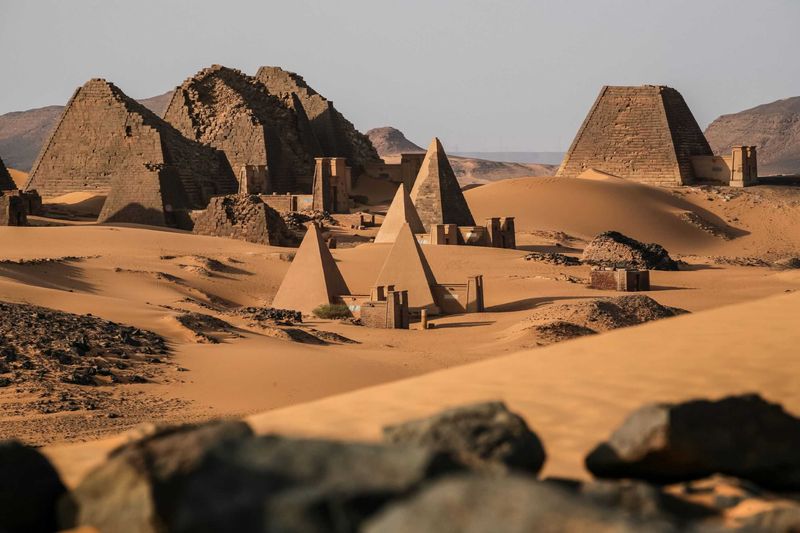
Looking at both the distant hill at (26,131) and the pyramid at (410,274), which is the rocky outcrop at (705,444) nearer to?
the pyramid at (410,274)

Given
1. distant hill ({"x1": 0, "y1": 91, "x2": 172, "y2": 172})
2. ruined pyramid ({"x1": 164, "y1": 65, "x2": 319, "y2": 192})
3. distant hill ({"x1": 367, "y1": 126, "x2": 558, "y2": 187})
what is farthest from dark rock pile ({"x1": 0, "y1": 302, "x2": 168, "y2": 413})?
distant hill ({"x1": 0, "y1": 91, "x2": 172, "y2": 172})

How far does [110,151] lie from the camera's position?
46.3 metres

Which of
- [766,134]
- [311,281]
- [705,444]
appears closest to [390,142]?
[766,134]

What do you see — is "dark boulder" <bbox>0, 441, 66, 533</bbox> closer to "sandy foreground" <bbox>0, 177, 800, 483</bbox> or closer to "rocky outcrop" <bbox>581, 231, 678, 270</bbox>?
"sandy foreground" <bbox>0, 177, 800, 483</bbox>

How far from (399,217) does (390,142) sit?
401 feet

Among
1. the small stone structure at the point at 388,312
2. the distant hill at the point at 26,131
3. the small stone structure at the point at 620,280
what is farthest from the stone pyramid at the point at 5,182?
the distant hill at the point at 26,131

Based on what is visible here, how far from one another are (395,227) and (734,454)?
78.5 ft

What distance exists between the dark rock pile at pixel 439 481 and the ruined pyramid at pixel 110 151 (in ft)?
120

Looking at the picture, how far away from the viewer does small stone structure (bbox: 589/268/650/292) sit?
2334cm

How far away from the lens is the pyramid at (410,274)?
67.5 ft

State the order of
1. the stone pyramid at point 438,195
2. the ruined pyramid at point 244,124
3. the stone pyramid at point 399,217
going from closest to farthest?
1. the stone pyramid at point 399,217
2. the stone pyramid at point 438,195
3. the ruined pyramid at point 244,124

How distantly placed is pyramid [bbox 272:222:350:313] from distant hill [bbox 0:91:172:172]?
349 ft

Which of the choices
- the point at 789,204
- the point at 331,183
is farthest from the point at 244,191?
the point at 789,204

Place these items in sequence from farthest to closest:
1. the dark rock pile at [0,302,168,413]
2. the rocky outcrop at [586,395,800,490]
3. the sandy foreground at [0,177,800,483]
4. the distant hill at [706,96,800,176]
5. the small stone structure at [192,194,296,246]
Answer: the distant hill at [706,96,800,176]
the small stone structure at [192,194,296,246]
the dark rock pile at [0,302,168,413]
the sandy foreground at [0,177,800,483]
the rocky outcrop at [586,395,800,490]
